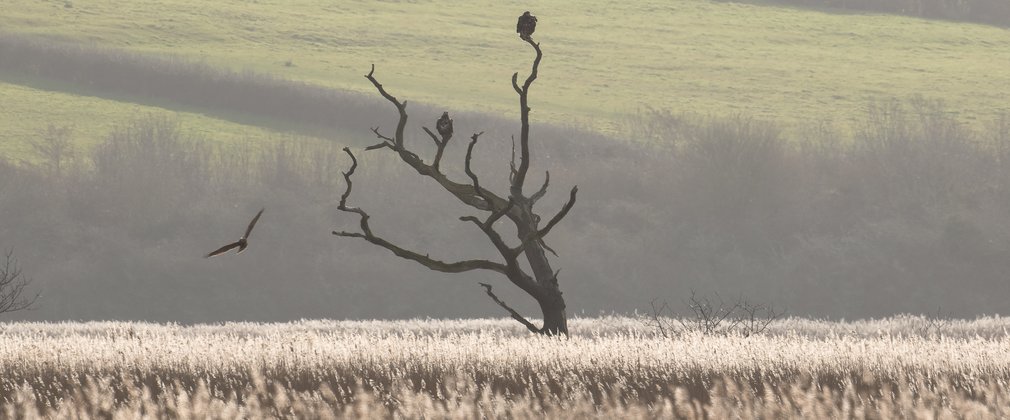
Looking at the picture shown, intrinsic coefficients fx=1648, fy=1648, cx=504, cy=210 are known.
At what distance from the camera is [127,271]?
6078 centimetres

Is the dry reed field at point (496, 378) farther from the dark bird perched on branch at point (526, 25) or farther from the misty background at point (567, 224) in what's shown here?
the misty background at point (567, 224)

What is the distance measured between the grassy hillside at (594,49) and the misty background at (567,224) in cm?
935

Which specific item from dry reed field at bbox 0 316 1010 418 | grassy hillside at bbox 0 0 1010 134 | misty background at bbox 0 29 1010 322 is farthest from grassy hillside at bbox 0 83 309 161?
dry reed field at bbox 0 316 1010 418

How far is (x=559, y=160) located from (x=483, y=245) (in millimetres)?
7709

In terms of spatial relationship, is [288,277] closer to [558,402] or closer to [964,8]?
[558,402]

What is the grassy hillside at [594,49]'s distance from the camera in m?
80.2

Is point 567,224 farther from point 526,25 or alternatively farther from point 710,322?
point 526,25

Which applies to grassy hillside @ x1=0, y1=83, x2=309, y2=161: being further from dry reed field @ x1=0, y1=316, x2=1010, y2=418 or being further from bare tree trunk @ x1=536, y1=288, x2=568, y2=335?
dry reed field @ x1=0, y1=316, x2=1010, y2=418

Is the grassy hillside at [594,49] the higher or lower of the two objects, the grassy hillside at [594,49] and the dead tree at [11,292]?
the lower

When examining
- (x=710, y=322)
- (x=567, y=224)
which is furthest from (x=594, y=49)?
(x=710, y=322)

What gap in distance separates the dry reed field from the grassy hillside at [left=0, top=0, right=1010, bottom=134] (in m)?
56.6

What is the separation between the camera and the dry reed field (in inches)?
494

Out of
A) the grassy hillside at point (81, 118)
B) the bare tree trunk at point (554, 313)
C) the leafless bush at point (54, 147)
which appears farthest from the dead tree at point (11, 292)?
the grassy hillside at point (81, 118)

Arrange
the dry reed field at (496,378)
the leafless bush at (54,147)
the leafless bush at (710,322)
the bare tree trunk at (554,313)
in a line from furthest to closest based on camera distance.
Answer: the leafless bush at (54,147)
the leafless bush at (710,322)
the bare tree trunk at (554,313)
the dry reed field at (496,378)
